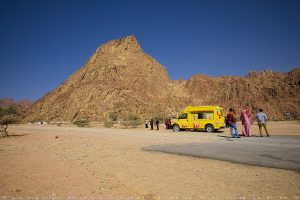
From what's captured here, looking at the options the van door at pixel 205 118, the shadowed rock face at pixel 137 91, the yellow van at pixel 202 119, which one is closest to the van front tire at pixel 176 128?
the yellow van at pixel 202 119

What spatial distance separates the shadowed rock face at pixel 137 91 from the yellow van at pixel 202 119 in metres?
42.2

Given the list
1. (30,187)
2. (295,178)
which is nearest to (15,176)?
(30,187)

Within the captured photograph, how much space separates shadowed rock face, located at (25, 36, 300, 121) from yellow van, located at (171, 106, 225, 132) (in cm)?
4217

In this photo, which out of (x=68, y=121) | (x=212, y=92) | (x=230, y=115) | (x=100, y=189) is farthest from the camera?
(x=212, y=92)

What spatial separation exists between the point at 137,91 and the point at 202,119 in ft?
172

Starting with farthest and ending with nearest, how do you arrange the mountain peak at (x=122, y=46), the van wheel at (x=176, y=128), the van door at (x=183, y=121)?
the mountain peak at (x=122, y=46)
the van wheel at (x=176, y=128)
the van door at (x=183, y=121)

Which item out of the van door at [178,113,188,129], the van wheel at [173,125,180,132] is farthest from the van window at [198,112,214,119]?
the van wheel at [173,125,180,132]

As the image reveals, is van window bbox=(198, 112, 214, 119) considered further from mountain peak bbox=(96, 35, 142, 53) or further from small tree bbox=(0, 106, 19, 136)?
mountain peak bbox=(96, 35, 142, 53)

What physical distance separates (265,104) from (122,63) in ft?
146

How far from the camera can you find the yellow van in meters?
24.6

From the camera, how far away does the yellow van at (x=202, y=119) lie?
970 inches

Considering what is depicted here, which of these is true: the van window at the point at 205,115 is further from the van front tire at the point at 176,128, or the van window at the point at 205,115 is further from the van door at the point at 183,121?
the van front tire at the point at 176,128

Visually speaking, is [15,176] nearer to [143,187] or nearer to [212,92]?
[143,187]

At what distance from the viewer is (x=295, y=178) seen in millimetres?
6789
